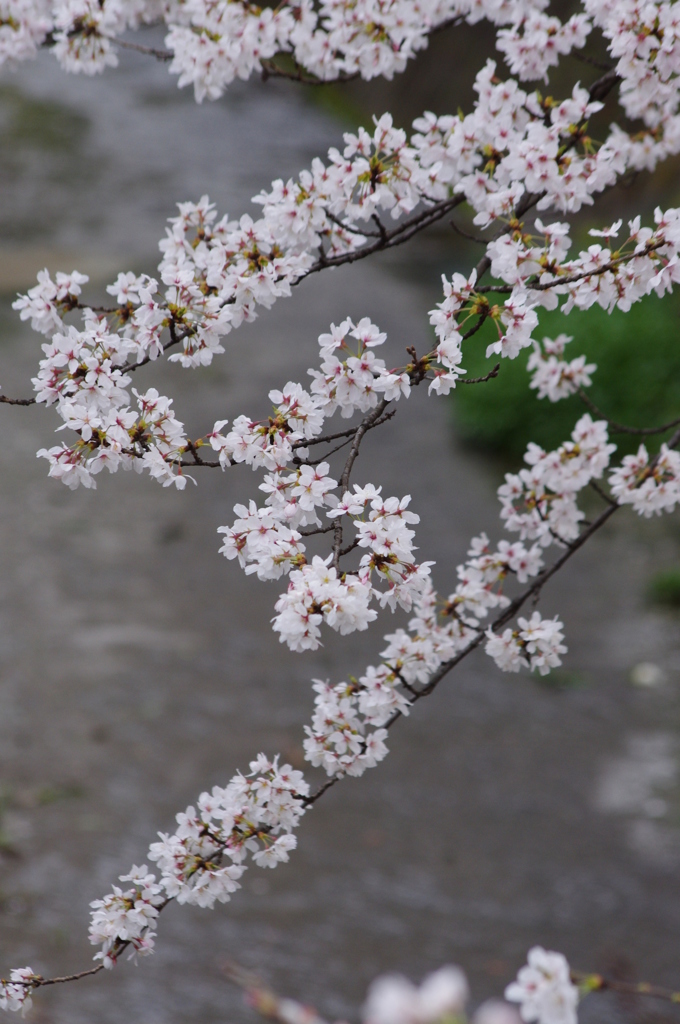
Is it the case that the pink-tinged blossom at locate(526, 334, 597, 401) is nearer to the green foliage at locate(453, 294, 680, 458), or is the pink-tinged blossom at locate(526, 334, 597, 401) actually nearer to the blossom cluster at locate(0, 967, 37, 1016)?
the blossom cluster at locate(0, 967, 37, 1016)

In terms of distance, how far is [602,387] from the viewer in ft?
18.0

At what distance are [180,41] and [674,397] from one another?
154 inches

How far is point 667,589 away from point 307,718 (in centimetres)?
191

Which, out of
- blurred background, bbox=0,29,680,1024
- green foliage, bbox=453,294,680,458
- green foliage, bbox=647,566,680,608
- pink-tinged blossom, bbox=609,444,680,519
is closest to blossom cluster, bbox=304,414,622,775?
pink-tinged blossom, bbox=609,444,680,519

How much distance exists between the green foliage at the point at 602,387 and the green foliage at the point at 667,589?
0.92 meters

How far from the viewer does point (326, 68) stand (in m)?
2.25

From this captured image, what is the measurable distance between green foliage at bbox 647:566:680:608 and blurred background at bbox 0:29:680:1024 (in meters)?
0.01

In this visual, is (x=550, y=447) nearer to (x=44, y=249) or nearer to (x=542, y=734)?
(x=542, y=734)

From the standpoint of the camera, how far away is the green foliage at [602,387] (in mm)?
5398

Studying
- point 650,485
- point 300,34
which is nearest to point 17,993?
point 650,485

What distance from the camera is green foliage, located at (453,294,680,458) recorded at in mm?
5398

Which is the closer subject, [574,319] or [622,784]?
[622,784]

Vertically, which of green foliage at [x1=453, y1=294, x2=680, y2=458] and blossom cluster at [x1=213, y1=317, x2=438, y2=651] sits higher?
green foliage at [x1=453, y1=294, x2=680, y2=458]

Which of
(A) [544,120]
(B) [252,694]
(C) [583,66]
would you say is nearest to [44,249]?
(C) [583,66]
